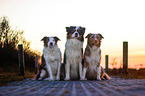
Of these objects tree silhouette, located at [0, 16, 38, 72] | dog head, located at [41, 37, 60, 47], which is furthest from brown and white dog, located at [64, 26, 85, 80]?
tree silhouette, located at [0, 16, 38, 72]

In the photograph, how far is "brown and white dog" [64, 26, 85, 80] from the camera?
730 centimetres

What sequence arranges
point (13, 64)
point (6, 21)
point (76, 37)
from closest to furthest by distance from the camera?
1. point (76, 37)
2. point (13, 64)
3. point (6, 21)

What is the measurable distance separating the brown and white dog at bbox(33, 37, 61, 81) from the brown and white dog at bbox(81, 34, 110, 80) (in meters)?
1.11

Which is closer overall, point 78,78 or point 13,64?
point 78,78

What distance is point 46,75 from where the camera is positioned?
24.8 ft

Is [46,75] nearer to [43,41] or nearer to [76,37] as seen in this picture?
[43,41]

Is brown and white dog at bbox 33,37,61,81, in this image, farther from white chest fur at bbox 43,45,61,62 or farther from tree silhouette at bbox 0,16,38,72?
tree silhouette at bbox 0,16,38,72

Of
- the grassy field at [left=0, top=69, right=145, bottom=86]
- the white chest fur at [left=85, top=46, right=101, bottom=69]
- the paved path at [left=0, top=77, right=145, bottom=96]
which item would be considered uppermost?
the white chest fur at [left=85, top=46, right=101, bottom=69]

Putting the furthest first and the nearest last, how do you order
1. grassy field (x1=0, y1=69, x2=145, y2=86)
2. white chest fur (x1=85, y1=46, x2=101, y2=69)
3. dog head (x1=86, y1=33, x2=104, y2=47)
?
white chest fur (x1=85, y1=46, x2=101, y2=69)
dog head (x1=86, y1=33, x2=104, y2=47)
grassy field (x1=0, y1=69, x2=145, y2=86)

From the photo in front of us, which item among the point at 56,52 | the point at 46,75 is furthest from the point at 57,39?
the point at 46,75

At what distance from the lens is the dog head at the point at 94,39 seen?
7.23 metres

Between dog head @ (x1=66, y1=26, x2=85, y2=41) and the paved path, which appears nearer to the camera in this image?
the paved path

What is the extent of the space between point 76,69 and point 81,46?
97cm

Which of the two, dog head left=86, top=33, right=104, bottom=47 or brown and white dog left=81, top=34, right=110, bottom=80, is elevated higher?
dog head left=86, top=33, right=104, bottom=47
